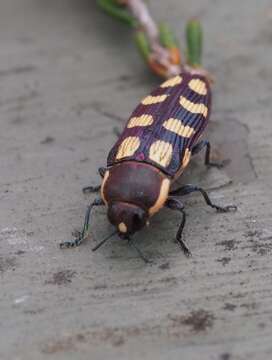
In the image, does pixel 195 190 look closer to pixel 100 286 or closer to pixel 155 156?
pixel 155 156

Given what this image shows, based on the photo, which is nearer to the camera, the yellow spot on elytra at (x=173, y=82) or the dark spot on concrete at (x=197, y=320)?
the dark spot on concrete at (x=197, y=320)

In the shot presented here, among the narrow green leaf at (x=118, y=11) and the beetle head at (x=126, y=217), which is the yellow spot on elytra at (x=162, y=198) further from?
the narrow green leaf at (x=118, y=11)

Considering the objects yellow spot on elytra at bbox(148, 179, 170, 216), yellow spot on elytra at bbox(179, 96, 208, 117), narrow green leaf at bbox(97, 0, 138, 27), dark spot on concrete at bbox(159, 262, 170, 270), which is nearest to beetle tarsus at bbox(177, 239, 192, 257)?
dark spot on concrete at bbox(159, 262, 170, 270)

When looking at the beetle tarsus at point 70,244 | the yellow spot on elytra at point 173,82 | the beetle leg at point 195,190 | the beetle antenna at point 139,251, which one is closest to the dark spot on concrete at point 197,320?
the beetle antenna at point 139,251

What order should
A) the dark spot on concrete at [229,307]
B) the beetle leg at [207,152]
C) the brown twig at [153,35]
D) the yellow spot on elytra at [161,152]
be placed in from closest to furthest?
1. the dark spot on concrete at [229,307]
2. the yellow spot on elytra at [161,152]
3. the beetle leg at [207,152]
4. the brown twig at [153,35]

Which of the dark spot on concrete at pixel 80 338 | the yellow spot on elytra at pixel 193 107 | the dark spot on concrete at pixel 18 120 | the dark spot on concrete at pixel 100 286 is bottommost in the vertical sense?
the dark spot on concrete at pixel 18 120

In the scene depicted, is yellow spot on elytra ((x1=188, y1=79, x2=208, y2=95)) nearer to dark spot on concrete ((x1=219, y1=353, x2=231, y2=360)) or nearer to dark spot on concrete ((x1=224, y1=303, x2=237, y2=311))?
dark spot on concrete ((x1=224, y1=303, x2=237, y2=311))

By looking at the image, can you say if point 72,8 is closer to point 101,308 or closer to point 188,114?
point 188,114
